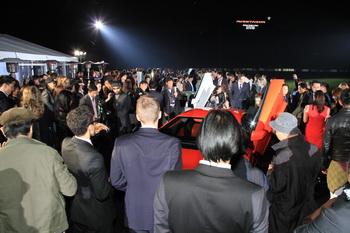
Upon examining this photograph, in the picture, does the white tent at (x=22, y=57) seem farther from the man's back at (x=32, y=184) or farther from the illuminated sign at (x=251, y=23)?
the illuminated sign at (x=251, y=23)

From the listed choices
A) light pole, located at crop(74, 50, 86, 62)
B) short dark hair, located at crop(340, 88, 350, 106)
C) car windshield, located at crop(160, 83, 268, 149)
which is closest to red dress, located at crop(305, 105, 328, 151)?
car windshield, located at crop(160, 83, 268, 149)

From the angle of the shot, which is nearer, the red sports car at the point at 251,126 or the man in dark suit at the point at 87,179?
the man in dark suit at the point at 87,179

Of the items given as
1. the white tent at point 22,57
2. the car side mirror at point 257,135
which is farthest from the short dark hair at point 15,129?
the white tent at point 22,57

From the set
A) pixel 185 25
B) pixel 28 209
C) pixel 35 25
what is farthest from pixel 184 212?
pixel 185 25

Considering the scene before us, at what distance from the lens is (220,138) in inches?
58.2

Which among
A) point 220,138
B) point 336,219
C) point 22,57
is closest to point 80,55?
point 22,57

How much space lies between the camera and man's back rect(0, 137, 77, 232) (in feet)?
6.52

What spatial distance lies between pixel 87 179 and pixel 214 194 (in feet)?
4.59

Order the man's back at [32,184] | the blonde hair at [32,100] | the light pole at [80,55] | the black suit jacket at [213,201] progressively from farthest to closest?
1. the light pole at [80,55]
2. the blonde hair at [32,100]
3. the man's back at [32,184]
4. the black suit jacket at [213,201]

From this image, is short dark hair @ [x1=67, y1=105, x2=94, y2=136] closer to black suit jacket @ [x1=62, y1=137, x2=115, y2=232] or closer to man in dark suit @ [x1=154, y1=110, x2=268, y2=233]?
black suit jacket @ [x1=62, y1=137, x2=115, y2=232]

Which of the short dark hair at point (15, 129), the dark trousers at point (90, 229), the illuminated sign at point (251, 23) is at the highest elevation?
the illuminated sign at point (251, 23)

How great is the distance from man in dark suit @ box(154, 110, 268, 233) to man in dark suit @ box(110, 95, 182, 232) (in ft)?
2.15

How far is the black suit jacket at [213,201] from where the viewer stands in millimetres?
1373

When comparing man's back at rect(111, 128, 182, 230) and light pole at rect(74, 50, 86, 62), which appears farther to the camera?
light pole at rect(74, 50, 86, 62)
